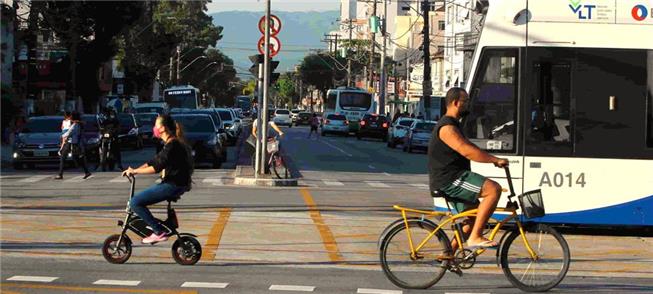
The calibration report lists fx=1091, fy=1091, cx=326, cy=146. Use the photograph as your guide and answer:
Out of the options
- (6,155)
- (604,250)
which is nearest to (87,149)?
(6,155)

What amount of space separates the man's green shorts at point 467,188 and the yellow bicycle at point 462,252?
0.10 metres

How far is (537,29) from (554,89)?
2.88ft

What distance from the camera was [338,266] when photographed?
11.9 metres

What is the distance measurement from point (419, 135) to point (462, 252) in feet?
124

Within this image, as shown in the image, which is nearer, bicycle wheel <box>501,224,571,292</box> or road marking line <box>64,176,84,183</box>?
bicycle wheel <box>501,224,571,292</box>

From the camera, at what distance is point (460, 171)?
32.9 feet

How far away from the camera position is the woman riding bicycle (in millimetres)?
11430

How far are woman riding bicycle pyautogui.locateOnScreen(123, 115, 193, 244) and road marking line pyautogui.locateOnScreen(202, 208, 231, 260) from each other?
3.45 feet

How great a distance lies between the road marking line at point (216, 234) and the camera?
499 inches

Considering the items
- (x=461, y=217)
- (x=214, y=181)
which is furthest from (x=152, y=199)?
(x=214, y=181)

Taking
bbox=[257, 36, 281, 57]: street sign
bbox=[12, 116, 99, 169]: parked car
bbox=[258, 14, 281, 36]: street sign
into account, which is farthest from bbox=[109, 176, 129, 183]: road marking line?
bbox=[12, 116, 99, 169]: parked car

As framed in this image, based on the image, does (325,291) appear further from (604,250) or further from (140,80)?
(140,80)

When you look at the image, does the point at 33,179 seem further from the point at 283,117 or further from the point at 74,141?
the point at 283,117

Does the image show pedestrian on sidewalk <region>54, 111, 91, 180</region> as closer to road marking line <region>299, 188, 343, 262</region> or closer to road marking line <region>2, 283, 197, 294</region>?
road marking line <region>299, 188, 343, 262</region>
